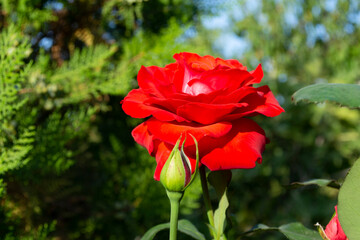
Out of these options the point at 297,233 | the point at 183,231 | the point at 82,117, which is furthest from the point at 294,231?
the point at 82,117

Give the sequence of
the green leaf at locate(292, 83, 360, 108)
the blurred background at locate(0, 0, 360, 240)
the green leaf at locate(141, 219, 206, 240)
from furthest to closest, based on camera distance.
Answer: the blurred background at locate(0, 0, 360, 240) < the green leaf at locate(141, 219, 206, 240) < the green leaf at locate(292, 83, 360, 108)

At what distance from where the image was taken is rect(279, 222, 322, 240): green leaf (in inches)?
13.5

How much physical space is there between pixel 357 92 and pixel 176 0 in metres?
0.63

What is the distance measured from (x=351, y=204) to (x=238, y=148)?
0.09 meters

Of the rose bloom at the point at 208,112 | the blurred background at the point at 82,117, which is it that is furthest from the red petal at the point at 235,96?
the blurred background at the point at 82,117

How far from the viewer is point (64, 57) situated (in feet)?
2.98

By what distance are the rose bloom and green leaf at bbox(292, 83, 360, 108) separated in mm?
28

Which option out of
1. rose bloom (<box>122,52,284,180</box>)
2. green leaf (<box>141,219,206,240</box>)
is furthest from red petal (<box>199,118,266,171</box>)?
green leaf (<box>141,219,206,240</box>)

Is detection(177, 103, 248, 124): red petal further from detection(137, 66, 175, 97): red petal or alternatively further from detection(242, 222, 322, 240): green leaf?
detection(242, 222, 322, 240): green leaf

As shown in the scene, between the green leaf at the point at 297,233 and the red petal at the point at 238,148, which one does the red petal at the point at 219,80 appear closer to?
the red petal at the point at 238,148

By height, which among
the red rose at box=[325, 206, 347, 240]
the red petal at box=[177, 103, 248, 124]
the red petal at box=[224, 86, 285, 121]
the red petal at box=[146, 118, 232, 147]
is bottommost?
the red rose at box=[325, 206, 347, 240]

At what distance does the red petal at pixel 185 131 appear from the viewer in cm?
28

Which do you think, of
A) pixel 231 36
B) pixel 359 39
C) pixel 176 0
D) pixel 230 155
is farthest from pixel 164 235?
pixel 231 36

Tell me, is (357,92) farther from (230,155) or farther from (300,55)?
(300,55)
